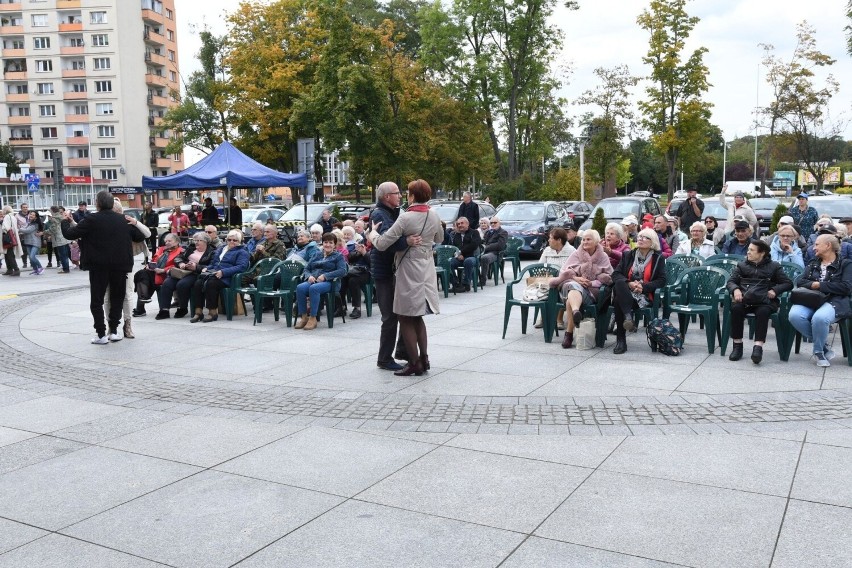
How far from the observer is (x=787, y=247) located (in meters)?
10.7

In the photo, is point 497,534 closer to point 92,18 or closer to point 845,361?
point 845,361

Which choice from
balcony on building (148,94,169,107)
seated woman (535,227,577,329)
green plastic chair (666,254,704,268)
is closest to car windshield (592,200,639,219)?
green plastic chair (666,254,704,268)

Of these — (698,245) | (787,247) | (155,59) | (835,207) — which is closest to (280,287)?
(698,245)

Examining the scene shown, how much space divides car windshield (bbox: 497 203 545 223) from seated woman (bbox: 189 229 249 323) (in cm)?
1186

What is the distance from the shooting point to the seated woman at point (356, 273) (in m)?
11.8

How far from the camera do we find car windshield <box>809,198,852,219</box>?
63.5ft

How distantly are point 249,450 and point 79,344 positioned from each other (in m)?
5.68

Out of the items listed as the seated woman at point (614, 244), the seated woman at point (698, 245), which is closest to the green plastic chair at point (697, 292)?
the seated woman at point (614, 244)

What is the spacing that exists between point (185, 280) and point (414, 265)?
5.74m

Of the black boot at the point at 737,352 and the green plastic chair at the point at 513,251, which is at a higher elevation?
the green plastic chair at the point at 513,251

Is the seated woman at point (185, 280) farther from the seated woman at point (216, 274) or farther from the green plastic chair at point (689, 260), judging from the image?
the green plastic chair at point (689, 260)

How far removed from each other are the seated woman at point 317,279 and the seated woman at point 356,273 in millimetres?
606

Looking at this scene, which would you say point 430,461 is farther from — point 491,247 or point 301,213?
point 301,213

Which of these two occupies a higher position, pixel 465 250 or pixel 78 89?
pixel 78 89
